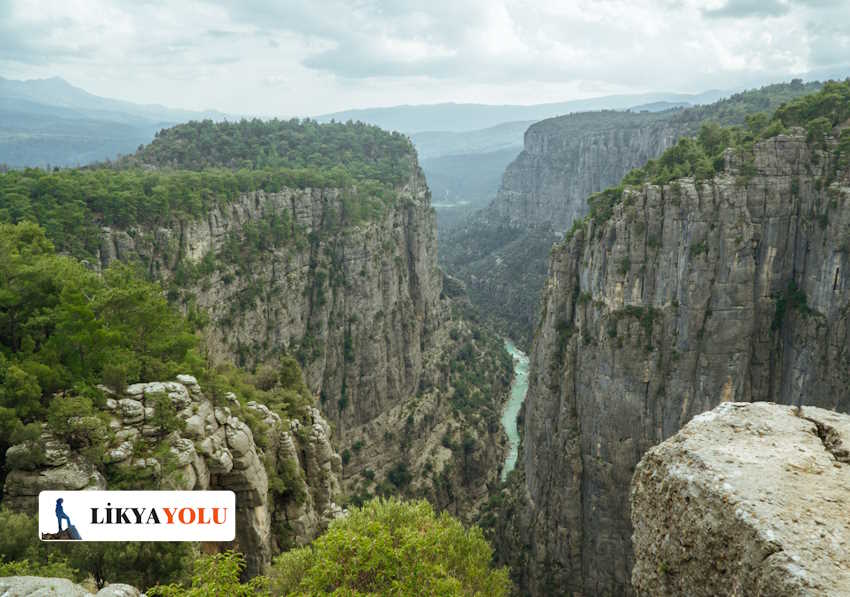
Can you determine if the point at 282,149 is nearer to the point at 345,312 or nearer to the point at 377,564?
the point at 345,312

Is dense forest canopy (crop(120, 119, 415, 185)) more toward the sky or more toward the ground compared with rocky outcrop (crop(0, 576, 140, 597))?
more toward the sky

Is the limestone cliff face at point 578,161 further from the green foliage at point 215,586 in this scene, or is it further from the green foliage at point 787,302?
the green foliage at point 215,586

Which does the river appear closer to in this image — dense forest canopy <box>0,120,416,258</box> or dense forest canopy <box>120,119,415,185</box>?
dense forest canopy <box>0,120,416,258</box>

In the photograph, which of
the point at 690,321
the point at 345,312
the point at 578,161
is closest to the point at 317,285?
the point at 345,312

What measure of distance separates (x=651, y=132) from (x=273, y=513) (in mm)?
137097

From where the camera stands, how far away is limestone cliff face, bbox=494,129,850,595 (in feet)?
123

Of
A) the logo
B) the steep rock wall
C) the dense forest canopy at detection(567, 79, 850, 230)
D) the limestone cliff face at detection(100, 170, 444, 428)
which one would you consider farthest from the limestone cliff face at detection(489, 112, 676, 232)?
the logo

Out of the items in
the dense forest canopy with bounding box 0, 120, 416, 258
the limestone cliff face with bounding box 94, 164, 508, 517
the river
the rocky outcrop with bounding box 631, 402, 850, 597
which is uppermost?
the dense forest canopy with bounding box 0, 120, 416, 258

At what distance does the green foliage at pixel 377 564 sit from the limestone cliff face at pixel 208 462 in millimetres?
3442

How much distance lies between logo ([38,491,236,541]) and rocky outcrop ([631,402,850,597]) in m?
11.0

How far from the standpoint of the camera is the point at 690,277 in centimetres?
4025

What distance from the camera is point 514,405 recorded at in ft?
303

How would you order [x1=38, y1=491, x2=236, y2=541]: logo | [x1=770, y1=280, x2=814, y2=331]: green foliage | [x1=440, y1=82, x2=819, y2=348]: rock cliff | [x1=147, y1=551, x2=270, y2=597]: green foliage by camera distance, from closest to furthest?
1. [x1=147, y1=551, x2=270, y2=597]: green foliage
2. [x1=38, y1=491, x2=236, y2=541]: logo
3. [x1=770, y1=280, x2=814, y2=331]: green foliage
4. [x1=440, y1=82, x2=819, y2=348]: rock cliff

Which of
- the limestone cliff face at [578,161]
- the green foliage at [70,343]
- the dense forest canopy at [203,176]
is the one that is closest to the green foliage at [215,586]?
the green foliage at [70,343]
